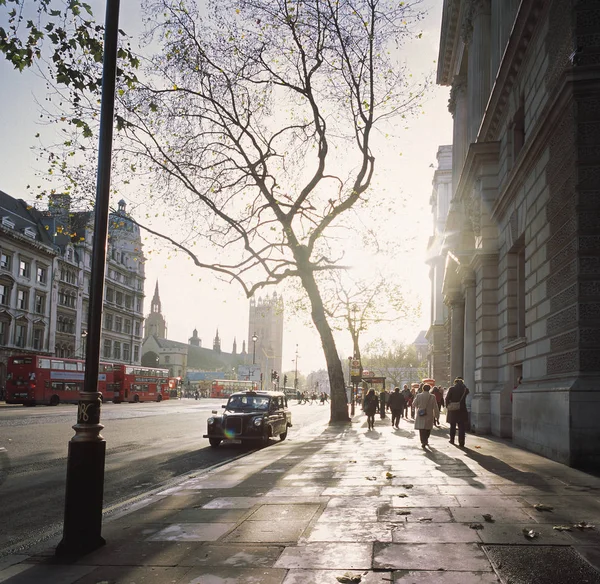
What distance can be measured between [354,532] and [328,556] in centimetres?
89

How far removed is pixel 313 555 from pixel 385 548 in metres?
0.62

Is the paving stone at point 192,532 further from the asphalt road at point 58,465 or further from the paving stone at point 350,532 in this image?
the asphalt road at point 58,465

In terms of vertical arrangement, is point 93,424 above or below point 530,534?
above

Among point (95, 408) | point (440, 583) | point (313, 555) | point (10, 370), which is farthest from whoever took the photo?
point (10, 370)

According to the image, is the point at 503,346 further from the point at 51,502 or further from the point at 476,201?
the point at 51,502

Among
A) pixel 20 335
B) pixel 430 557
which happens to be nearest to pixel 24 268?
pixel 20 335

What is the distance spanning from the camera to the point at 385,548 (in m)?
5.16

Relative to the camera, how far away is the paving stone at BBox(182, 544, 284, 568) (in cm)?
488

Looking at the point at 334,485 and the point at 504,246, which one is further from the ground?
the point at 504,246

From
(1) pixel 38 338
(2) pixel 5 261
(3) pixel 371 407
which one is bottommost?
(3) pixel 371 407

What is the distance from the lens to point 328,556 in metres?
4.98

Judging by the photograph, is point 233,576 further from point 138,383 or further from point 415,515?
point 138,383

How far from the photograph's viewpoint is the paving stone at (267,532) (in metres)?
5.65

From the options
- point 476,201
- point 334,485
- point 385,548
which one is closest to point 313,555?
point 385,548
